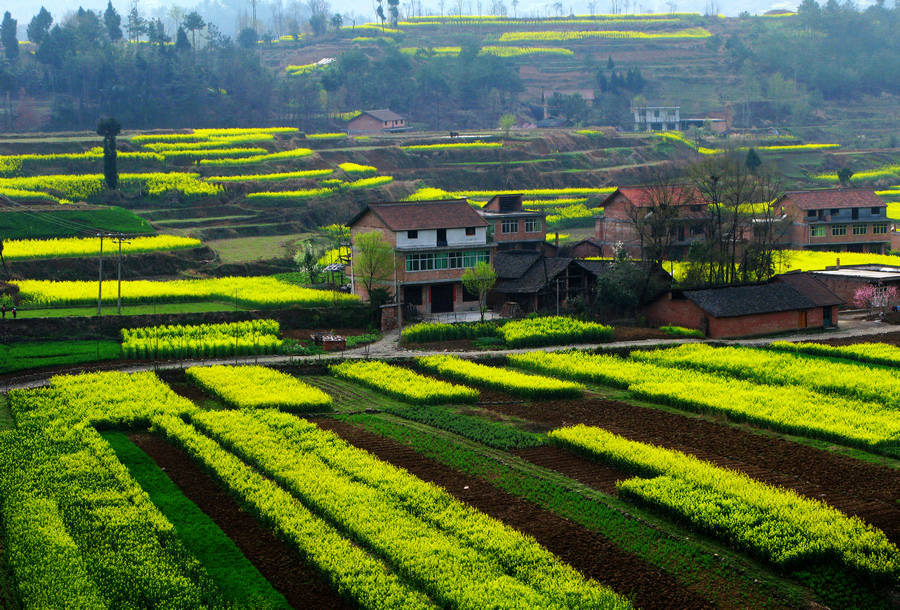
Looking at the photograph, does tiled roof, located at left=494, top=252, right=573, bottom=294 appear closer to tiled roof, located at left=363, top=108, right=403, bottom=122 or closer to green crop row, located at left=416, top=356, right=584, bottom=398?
green crop row, located at left=416, top=356, right=584, bottom=398

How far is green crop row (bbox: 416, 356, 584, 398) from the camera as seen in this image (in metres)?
41.7

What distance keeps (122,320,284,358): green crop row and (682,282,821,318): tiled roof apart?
19.9m

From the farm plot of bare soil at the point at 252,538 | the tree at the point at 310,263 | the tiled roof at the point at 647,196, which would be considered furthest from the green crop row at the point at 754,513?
the tiled roof at the point at 647,196

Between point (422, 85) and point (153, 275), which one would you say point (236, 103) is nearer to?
point (422, 85)

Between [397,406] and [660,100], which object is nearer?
[397,406]

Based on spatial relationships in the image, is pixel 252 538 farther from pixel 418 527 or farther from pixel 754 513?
pixel 754 513

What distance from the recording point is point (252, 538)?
86.6ft

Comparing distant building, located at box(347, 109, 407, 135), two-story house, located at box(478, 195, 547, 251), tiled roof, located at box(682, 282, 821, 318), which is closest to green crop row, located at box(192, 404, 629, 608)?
tiled roof, located at box(682, 282, 821, 318)

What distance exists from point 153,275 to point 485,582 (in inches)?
1909

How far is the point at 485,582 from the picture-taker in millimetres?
22734

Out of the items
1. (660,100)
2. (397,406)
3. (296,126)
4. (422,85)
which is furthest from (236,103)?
(397,406)

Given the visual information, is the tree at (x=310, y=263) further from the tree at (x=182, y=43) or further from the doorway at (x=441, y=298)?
the tree at (x=182, y=43)

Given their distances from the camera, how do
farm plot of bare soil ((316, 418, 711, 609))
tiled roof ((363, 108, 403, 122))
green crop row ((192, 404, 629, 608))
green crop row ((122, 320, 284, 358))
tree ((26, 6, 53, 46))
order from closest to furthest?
green crop row ((192, 404, 629, 608))
farm plot of bare soil ((316, 418, 711, 609))
green crop row ((122, 320, 284, 358))
tree ((26, 6, 53, 46))
tiled roof ((363, 108, 403, 122))

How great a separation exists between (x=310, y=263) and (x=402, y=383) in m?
24.7
